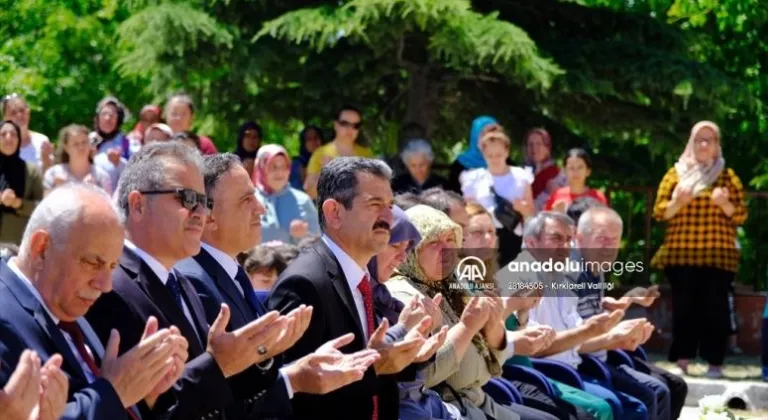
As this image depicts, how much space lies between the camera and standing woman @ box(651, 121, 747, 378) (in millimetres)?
12164

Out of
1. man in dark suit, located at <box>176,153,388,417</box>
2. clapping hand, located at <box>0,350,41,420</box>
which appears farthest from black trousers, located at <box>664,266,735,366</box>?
clapping hand, located at <box>0,350,41,420</box>

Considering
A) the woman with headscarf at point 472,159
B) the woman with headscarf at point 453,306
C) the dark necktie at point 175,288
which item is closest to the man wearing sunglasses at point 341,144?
the woman with headscarf at point 472,159

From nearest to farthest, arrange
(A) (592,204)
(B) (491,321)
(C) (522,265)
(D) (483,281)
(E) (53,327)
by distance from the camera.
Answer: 1. (E) (53,327)
2. (B) (491,321)
3. (D) (483,281)
4. (C) (522,265)
5. (A) (592,204)

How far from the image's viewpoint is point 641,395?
9695mm

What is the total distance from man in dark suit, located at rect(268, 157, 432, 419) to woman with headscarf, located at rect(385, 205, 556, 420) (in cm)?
77

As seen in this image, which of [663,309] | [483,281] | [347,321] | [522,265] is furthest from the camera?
[663,309]

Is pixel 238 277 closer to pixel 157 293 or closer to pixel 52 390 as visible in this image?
pixel 157 293

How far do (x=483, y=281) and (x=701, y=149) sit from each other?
4.31m

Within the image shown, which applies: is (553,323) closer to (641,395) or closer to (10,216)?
(641,395)

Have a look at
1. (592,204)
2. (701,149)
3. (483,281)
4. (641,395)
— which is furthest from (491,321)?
(701,149)

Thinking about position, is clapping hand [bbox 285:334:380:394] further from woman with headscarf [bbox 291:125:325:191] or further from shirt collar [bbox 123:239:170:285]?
woman with headscarf [bbox 291:125:325:191]

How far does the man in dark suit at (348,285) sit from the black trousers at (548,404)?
2.02m

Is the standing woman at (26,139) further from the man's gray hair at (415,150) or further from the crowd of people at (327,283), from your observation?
the man's gray hair at (415,150)

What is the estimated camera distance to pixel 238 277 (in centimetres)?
622
